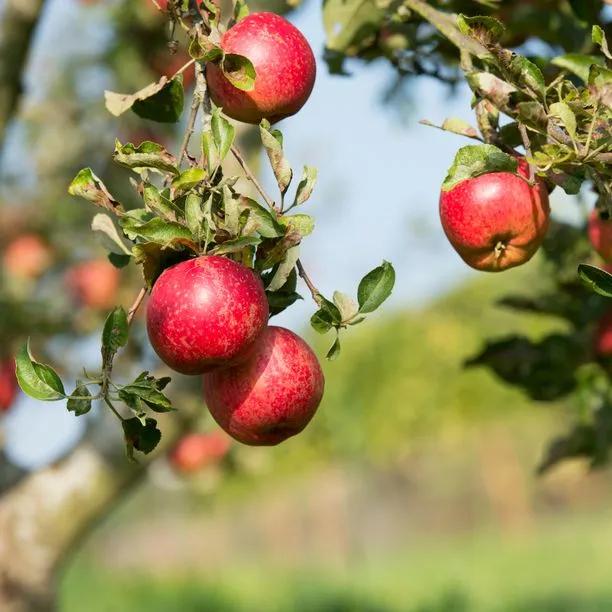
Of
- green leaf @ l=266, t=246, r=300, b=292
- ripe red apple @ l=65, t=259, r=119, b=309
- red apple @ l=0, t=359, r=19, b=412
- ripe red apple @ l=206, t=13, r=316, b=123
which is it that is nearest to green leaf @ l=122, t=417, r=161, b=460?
green leaf @ l=266, t=246, r=300, b=292

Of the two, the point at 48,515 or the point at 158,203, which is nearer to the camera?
the point at 158,203

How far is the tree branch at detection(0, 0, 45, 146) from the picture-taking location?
2.13 meters

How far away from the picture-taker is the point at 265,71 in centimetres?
89

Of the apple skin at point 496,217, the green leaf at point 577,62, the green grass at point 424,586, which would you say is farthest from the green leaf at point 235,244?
the green grass at point 424,586

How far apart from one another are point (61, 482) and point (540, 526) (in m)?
9.33

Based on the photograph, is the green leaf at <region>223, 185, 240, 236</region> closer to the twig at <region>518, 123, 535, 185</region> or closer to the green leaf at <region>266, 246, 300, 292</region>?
the green leaf at <region>266, 246, 300, 292</region>

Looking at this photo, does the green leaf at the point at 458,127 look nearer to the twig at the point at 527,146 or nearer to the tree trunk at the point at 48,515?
the twig at the point at 527,146

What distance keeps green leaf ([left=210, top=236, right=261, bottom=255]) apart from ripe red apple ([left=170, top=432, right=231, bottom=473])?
2823 millimetres

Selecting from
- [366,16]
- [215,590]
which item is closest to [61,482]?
[366,16]

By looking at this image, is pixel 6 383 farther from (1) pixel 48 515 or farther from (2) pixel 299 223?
(2) pixel 299 223

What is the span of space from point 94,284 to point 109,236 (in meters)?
2.75

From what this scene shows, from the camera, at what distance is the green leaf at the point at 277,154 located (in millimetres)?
841

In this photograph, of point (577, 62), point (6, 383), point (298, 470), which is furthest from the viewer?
point (298, 470)

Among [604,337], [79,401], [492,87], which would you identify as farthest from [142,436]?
[604,337]
